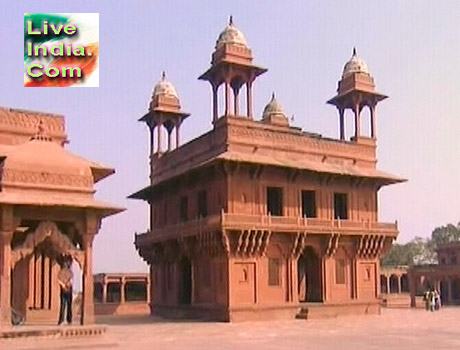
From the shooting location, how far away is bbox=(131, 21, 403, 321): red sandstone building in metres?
27.8

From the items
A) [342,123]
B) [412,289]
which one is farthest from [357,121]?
[412,289]

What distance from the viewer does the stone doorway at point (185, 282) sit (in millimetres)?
32031

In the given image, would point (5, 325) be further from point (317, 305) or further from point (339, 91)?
point (339, 91)

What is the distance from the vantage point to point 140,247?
35.2 meters

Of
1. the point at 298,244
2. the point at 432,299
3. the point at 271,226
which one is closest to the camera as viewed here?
the point at 271,226

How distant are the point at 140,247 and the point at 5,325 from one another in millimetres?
20250

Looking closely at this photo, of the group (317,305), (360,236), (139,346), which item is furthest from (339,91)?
(139,346)

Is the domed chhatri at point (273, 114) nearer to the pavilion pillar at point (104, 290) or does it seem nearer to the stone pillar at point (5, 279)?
the pavilion pillar at point (104, 290)

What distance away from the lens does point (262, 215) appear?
2792 cm

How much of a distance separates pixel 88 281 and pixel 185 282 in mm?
16621

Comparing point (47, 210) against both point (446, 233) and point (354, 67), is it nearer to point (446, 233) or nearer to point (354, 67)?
point (354, 67)

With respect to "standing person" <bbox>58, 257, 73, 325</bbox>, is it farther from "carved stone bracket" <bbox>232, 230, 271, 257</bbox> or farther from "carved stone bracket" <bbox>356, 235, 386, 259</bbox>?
"carved stone bracket" <bbox>356, 235, 386, 259</bbox>

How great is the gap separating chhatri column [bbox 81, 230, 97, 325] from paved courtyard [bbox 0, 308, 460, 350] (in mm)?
636

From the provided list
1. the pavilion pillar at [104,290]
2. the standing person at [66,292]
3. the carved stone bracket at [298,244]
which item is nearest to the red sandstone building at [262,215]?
the carved stone bracket at [298,244]
